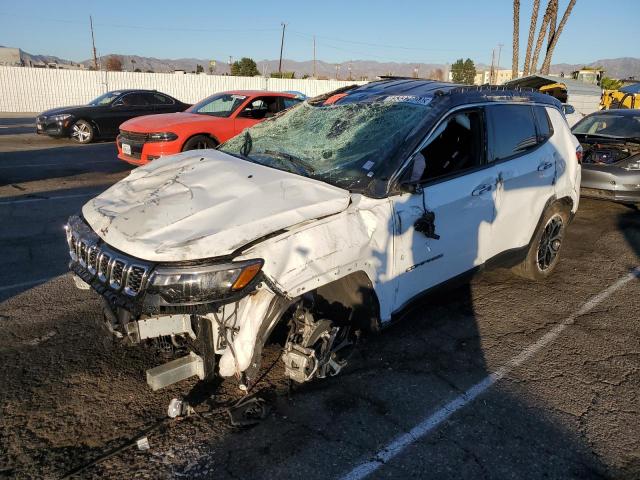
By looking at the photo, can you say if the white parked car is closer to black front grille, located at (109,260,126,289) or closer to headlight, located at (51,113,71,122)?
black front grille, located at (109,260,126,289)

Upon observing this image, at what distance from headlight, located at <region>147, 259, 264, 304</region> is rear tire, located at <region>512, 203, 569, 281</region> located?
10.8 feet

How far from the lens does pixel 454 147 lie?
4.00 m

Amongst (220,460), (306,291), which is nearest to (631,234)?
(306,291)

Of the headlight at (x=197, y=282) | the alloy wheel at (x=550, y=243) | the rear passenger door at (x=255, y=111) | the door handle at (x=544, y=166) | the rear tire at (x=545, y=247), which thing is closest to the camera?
the headlight at (x=197, y=282)

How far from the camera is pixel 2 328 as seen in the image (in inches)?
156

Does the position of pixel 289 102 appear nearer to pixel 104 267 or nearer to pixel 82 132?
pixel 82 132

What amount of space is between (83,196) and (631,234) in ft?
27.4

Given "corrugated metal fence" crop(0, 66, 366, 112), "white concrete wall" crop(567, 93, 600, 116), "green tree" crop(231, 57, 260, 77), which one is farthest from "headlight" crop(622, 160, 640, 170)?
"green tree" crop(231, 57, 260, 77)

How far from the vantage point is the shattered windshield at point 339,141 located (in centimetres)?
337

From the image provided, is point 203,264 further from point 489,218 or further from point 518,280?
point 518,280

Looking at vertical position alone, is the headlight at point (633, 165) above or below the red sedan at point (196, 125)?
below

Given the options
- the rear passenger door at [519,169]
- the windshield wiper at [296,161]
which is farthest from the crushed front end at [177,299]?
the rear passenger door at [519,169]

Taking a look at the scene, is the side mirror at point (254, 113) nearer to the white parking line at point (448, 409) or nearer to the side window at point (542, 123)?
the side window at point (542, 123)

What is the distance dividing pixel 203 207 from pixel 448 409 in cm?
191
